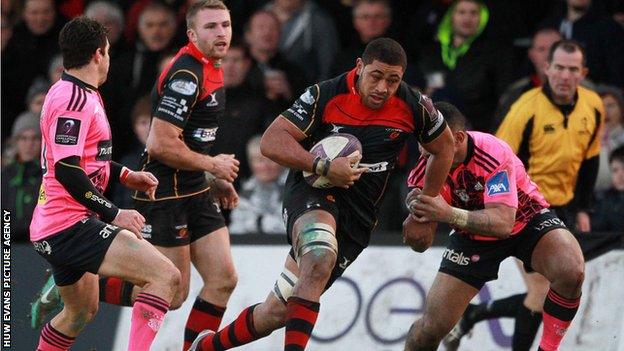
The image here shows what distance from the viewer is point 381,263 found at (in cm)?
1195

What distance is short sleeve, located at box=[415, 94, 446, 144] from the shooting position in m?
9.30

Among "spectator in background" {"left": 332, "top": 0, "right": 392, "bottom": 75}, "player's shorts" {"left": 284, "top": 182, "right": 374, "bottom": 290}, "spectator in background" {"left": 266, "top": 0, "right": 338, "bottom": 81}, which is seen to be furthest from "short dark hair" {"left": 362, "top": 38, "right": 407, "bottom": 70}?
"spectator in background" {"left": 266, "top": 0, "right": 338, "bottom": 81}

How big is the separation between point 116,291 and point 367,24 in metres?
4.76

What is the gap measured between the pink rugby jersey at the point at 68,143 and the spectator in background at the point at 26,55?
6015 millimetres

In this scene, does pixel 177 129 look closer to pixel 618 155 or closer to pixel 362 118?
pixel 362 118

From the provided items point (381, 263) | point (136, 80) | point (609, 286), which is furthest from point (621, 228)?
point (136, 80)

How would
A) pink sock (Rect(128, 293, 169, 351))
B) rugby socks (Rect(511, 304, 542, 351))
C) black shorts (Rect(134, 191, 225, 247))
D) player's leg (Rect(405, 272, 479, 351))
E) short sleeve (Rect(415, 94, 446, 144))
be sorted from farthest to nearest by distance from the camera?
rugby socks (Rect(511, 304, 542, 351))
black shorts (Rect(134, 191, 225, 247))
player's leg (Rect(405, 272, 479, 351))
short sleeve (Rect(415, 94, 446, 144))
pink sock (Rect(128, 293, 169, 351))

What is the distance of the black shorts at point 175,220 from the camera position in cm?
1012

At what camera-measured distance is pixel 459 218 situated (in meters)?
9.29

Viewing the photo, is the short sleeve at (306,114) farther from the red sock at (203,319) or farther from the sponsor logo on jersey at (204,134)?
the red sock at (203,319)

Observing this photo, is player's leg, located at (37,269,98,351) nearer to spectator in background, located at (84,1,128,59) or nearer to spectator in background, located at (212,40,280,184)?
spectator in background, located at (212,40,280,184)

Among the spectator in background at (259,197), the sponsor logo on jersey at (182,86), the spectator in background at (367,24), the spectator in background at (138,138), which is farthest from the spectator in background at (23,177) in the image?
the sponsor logo on jersey at (182,86)

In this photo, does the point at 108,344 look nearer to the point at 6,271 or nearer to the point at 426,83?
the point at 6,271

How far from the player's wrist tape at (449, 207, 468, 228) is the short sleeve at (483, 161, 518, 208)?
10.8 inches
